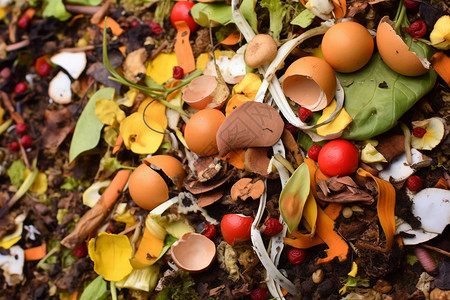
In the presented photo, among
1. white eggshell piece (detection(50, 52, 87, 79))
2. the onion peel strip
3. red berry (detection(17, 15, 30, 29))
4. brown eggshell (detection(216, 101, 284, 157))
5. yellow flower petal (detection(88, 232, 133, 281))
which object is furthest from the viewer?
red berry (detection(17, 15, 30, 29))

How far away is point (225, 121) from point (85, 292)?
56 centimetres

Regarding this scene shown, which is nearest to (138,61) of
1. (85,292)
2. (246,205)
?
(246,205)

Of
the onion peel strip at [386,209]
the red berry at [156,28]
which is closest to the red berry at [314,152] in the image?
the onion peel strip at [386,209]

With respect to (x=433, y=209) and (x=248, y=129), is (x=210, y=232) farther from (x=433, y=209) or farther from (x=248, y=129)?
(x=433, y=209)

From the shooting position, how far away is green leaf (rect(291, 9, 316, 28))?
3.32 ft

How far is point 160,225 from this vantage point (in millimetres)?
1049

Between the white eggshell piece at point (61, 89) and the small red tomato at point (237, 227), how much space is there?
2.15 ft

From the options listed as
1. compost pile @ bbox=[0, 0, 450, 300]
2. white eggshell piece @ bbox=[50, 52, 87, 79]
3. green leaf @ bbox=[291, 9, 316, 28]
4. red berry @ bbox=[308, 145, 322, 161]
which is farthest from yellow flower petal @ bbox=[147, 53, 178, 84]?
red berry @ bbox=[308, 145, 322, 161]

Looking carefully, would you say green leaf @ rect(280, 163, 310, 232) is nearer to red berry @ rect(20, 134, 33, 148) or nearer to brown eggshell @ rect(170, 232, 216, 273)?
brown eggshell @ rect(170, 232, 216, 273)

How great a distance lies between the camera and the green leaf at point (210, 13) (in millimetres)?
1124

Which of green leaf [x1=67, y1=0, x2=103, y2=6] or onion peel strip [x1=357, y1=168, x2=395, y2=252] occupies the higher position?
green leaf [x1=67, y1=0, x2=103, y2=6]

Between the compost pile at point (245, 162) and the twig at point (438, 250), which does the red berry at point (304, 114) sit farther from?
the twig at point (438, 250)

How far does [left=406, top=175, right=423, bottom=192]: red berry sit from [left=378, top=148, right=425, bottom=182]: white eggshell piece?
1 centimetres

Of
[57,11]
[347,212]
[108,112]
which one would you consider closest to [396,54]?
[347,212]
